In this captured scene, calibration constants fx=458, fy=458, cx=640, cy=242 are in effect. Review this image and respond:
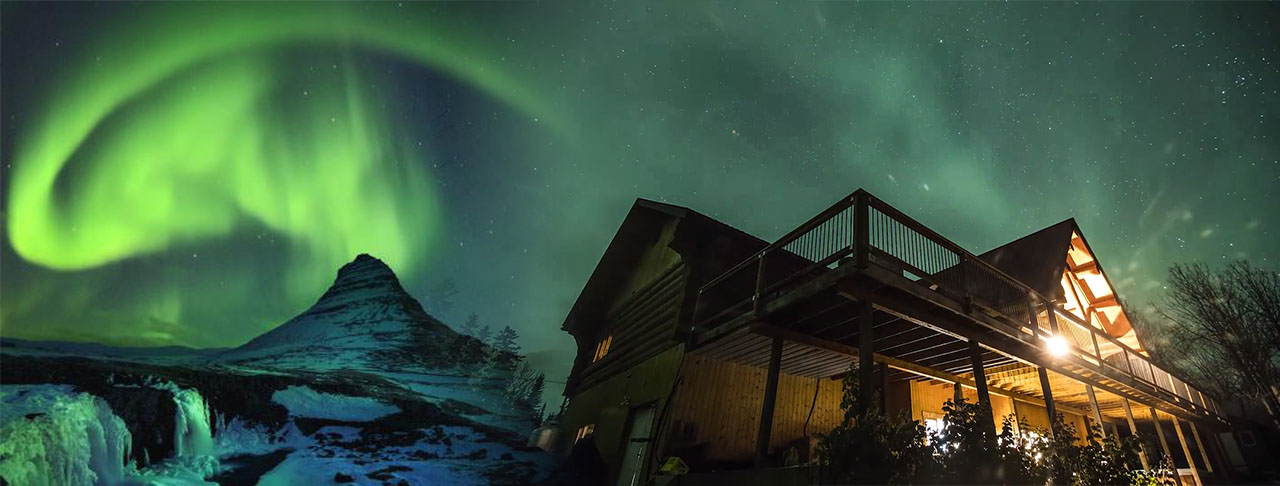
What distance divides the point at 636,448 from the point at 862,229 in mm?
7477

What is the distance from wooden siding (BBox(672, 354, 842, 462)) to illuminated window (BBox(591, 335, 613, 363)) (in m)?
6.57

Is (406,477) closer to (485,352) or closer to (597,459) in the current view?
(597,459)

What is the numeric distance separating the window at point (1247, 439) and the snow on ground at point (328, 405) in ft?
155

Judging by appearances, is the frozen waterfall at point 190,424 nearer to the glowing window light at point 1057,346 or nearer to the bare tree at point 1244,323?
the glowing window light at point 1057,346

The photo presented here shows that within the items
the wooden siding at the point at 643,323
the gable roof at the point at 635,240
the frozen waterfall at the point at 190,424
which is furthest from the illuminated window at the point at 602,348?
the frozen waterfall at the point at 190,424

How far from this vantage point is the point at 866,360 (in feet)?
21.4

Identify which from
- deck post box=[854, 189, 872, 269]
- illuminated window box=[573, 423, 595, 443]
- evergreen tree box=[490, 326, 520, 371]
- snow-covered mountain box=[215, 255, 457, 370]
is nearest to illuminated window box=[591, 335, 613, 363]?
illuminated window box=[573, 423, 595, 443]

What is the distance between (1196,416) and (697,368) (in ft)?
65.6

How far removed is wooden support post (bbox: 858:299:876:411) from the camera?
6129 mm

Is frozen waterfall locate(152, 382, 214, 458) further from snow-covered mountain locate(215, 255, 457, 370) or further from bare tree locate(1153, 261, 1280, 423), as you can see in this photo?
bare tree locate(1153, 261, 1280, 423)

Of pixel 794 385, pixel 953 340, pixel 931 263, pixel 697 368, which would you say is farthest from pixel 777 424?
pixel 931 263

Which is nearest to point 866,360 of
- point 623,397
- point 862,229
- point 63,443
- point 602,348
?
point 862,229

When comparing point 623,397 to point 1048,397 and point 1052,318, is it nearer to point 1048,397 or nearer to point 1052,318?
point 1048,397

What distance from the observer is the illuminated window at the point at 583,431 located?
1437 centimetres
